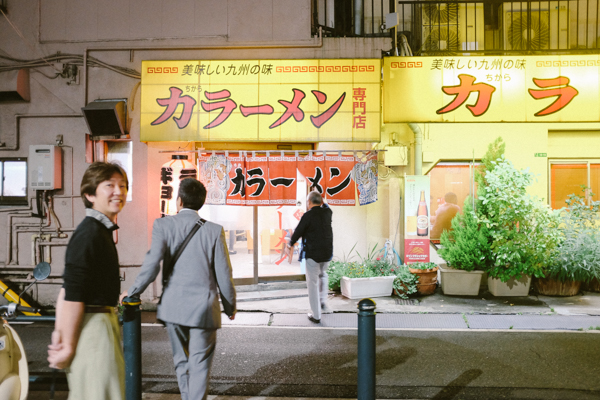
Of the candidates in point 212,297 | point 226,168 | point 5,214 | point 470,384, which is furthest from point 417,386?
point 5,214

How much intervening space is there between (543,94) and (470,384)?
6781mm

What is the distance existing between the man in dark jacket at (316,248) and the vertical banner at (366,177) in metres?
1.85

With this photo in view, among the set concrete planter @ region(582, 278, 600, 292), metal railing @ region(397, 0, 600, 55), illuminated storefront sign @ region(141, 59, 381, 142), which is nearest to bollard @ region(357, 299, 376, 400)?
illuminated storefront sign @ region(141, 59, 381, 142)

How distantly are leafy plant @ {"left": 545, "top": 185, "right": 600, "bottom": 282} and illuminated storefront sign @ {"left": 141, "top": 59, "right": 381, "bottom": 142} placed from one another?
181 inches

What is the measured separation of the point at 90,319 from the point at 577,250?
30.5 feet

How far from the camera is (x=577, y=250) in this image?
336 inches

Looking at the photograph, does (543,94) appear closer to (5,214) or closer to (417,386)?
(417,386)

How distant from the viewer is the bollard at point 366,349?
344cm

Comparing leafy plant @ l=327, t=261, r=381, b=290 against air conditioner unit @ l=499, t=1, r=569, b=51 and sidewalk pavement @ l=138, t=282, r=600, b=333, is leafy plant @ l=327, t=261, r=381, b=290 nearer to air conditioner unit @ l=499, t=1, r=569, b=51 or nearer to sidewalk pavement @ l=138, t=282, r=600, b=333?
sidewalk pavement @ l=138, t=282, r=600, b=333

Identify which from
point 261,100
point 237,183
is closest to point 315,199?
point 237,183

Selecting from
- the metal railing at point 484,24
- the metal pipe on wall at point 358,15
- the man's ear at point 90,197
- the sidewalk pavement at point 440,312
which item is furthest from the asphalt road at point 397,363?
the metal pipe on wall at point 358,15

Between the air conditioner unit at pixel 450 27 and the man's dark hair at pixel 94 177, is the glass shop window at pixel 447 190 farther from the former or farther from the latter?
the man's dark hair at pixel 94 177

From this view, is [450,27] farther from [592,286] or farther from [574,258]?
[592,286]

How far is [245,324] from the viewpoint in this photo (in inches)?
285
